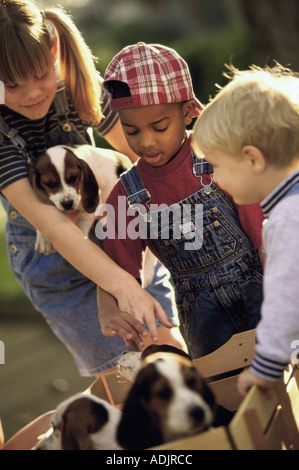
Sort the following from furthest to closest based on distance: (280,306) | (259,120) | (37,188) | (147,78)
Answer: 1. (37,188)
2. (147,78)
3. (259,120)
4. (280,306)

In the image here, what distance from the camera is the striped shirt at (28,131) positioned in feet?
7.23

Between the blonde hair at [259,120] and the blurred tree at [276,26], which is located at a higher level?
the blonde hair at [259,120]

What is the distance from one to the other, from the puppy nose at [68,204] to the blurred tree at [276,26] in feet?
12.0

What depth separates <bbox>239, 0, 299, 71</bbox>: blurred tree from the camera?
5344 millimetres

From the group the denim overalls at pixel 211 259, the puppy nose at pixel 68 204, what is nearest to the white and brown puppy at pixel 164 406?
the denim overalls at pixel 211 259

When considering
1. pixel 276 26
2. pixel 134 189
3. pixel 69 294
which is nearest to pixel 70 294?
pixel 69 294

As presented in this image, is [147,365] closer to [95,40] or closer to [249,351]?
[249,351]

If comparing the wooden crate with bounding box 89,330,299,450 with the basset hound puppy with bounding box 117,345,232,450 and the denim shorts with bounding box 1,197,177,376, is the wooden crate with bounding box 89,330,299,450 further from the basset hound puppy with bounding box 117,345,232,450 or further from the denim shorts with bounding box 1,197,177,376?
the denim shorts with bounding box 1,197,177,376

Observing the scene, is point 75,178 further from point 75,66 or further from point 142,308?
point 142,308

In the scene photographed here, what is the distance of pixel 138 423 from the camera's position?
4.28 ft

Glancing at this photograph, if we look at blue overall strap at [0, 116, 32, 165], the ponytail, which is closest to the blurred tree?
the ponytail

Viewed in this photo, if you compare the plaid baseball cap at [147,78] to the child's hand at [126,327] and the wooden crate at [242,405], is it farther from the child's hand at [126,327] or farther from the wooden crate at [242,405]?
the wooden crate at [242,405]

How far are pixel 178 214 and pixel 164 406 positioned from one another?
0.89 meters

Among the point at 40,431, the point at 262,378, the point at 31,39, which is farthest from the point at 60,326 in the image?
the point at 262,378
